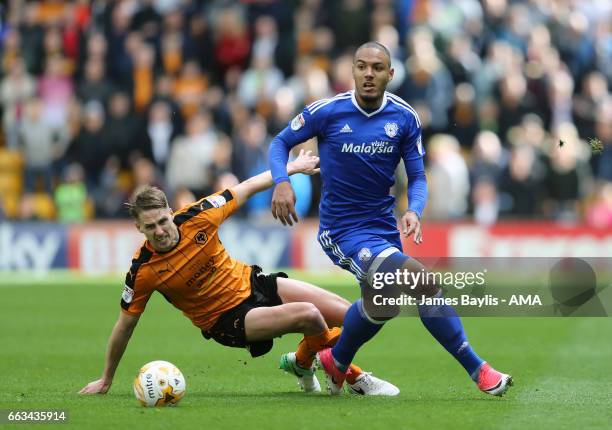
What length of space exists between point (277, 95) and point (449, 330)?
482 inches

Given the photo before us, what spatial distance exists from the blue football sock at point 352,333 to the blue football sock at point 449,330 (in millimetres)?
374

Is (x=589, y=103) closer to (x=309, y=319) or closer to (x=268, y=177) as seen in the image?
(x=268, y=177)

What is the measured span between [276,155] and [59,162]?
13.7 metres

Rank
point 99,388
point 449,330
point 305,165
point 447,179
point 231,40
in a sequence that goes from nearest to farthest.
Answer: point 449,330 → point 99,388 → point 305,165 → point 447,179 → point 231,40

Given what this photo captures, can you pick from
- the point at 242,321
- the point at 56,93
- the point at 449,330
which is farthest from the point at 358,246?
the point at 56,93

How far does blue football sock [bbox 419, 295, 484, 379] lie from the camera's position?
855cm

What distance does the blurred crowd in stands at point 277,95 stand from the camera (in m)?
19.7

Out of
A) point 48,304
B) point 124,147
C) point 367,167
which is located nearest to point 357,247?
point 367,167

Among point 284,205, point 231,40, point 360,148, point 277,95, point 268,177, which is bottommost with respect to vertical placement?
point 284,205

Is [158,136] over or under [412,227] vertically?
over

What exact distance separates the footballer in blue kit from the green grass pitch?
1.98 feet

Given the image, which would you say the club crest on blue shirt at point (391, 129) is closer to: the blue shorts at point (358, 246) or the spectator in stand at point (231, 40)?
the blue shorts at point (358, 246)

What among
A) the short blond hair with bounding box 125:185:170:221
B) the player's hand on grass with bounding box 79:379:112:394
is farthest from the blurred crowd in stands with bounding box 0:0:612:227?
the short blond hair with bounding box 125:185:170:221

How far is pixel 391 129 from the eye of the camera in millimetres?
8898
